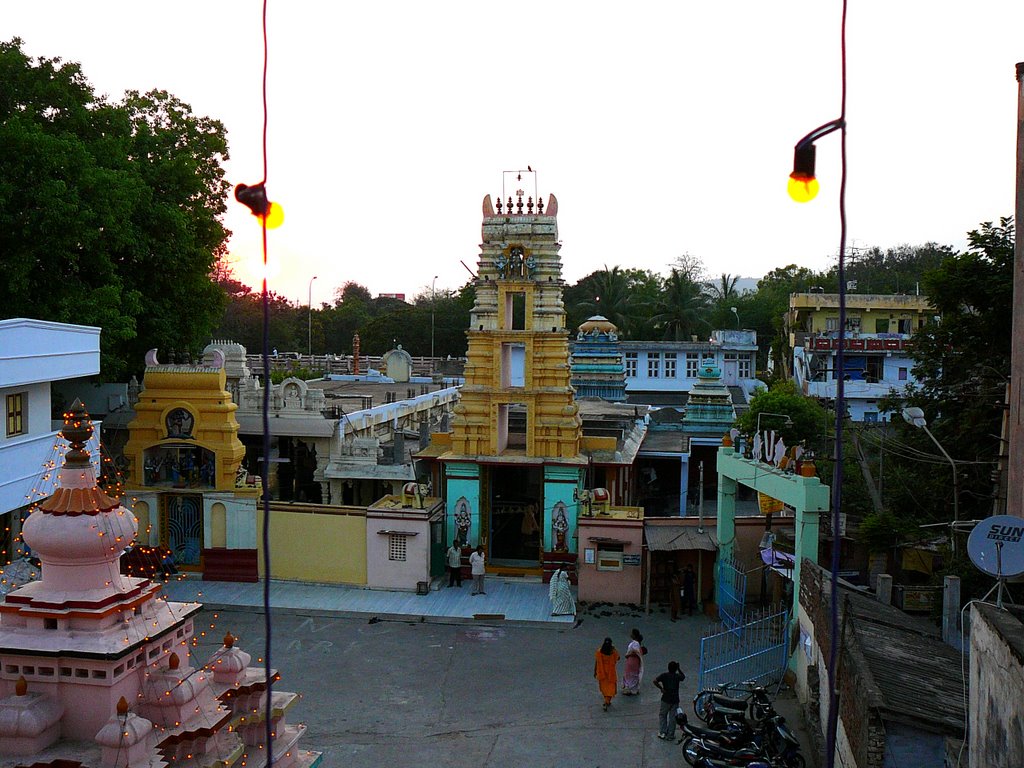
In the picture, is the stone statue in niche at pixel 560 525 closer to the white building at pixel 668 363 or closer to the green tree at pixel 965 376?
the green tree at pixel 965 376

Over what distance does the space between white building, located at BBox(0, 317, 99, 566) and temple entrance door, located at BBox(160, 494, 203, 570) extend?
3.29 meters

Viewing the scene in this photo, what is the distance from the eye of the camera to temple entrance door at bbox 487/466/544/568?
2106 cm

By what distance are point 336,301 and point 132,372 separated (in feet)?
170

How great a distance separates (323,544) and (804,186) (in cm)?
1628

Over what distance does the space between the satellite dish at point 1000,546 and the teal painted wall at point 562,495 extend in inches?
481

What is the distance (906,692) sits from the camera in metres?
9.14

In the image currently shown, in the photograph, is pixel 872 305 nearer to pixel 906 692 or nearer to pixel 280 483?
pixel 280 483

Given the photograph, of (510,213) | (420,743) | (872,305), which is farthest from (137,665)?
(872,305)

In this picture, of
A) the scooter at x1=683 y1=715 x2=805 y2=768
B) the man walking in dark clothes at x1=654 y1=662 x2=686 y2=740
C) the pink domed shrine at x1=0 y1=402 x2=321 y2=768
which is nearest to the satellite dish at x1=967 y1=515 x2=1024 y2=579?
the scooter at x1=683 y1=715 x2=805 y2=768

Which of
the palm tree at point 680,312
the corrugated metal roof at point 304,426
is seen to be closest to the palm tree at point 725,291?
the palm tree at point 680,312

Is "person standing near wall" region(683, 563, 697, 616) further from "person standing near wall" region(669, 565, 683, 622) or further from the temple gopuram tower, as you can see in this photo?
the temple gopuram tower

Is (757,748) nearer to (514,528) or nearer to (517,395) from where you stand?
(517,395)

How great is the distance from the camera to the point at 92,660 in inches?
266

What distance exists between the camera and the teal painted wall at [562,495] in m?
20.4
